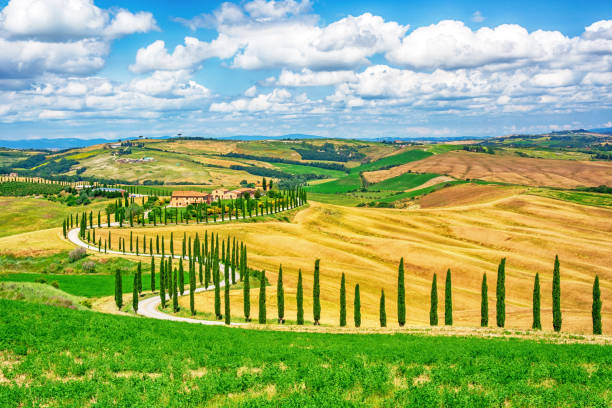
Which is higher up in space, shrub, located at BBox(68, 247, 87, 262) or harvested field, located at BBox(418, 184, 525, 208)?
harvested field, located at BBox(418, 184, 525, 208)

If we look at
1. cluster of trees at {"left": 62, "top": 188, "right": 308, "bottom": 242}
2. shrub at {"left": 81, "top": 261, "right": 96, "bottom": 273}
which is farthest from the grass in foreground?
cluster of trees at {"left": 62, "top": 188, "right": 308, "bottom": 242}

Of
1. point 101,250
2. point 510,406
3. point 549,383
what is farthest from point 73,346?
point 101,250

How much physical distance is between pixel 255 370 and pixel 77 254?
325ft

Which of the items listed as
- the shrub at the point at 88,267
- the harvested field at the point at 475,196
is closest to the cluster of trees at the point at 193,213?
the shrub at the point at 88,267

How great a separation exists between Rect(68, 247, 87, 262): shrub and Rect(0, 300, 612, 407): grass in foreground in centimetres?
8242

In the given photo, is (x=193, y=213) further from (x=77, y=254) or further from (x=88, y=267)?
(x=88, y=267)

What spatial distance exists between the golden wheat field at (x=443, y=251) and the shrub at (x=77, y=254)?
68.9 feet

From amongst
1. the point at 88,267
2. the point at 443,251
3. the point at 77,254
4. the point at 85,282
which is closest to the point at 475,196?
the point at 443,251

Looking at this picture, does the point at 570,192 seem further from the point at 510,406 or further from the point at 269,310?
the point at 510,406

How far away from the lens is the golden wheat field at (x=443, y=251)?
258ft

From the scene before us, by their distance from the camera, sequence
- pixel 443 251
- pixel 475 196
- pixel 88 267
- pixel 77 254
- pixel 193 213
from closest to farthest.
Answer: pixel 88 267 < pixel 77 254 < pixel 443 251 < pixel 193 213 < pixel 475 196

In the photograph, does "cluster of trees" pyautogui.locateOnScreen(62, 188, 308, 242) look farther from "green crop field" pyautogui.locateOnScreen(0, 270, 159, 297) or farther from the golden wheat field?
"green crop field" pyautogui.locateOnScreen(0, 270, 159, 297)

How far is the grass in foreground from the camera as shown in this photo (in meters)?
19.2

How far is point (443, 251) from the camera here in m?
111
